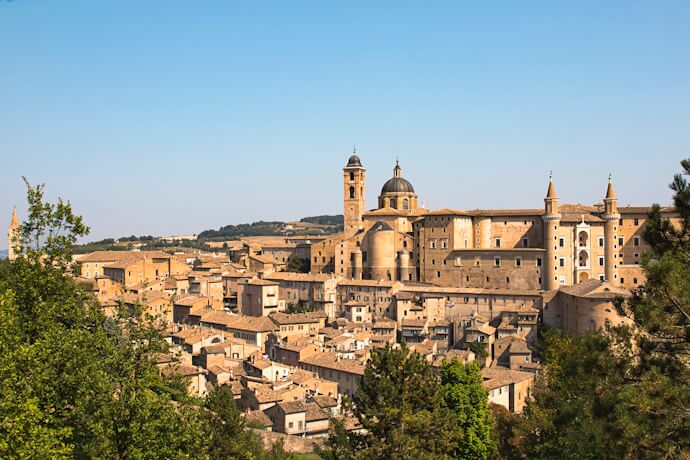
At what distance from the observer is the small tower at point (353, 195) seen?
216 feet

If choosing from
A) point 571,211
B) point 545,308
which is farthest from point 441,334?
point 571,211

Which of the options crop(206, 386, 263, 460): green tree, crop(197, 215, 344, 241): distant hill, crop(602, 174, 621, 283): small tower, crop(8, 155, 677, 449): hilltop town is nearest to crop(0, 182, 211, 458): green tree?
crop(206, 386, 263, 460): green tree

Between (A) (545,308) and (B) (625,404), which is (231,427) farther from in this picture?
(A) (545,308)

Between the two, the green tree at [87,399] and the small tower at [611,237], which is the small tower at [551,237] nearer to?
the small tower at [611,237]

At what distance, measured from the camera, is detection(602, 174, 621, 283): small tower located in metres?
53.5

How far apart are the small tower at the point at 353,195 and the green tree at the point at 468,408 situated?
41.4 metres

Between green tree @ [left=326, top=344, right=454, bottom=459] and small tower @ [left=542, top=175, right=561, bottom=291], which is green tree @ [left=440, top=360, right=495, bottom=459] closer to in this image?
green tree @ [left=326, top=344, right=454, bottom=459]

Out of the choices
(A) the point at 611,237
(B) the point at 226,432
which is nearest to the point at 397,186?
(A) the point at 611,237

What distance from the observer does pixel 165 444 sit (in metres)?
9.81

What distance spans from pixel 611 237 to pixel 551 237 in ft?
16.0

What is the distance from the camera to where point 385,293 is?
53.4 m

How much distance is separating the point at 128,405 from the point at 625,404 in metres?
6.81

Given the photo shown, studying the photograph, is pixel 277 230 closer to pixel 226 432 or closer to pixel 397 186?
pixel 397 186

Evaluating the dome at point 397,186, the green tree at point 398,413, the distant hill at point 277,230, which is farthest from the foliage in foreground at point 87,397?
the distant hill at point 277,230
